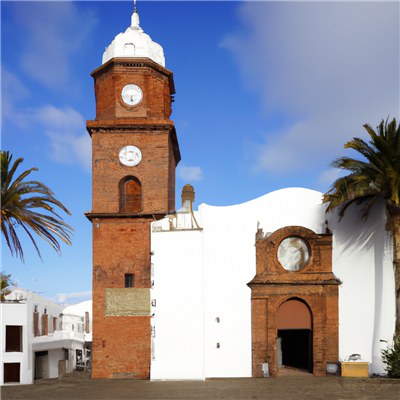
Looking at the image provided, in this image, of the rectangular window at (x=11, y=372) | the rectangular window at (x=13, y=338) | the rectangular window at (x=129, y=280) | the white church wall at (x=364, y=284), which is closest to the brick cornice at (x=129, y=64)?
the rectangular window at (x=129, y=280)

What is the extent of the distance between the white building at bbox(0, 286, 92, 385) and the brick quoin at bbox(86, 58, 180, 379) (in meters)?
4.81

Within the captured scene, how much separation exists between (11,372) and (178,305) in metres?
9.13

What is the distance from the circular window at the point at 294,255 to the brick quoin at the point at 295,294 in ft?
0.66

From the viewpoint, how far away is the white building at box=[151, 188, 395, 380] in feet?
63.1

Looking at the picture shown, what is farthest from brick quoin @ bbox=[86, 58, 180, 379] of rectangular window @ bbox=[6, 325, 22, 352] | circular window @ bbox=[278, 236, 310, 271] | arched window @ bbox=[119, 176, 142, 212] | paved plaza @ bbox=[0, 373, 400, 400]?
circular window @ bbox=[278, 236, 310, 271]

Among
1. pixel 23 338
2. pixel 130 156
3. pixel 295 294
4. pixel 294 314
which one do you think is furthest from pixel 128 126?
pixel 23 338

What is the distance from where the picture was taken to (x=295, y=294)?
64.1 ft

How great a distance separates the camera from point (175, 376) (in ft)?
62.5

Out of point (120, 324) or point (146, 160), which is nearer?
point (120, 324)

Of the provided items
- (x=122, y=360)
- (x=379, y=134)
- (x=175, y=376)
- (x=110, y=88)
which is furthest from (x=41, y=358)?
(x=379, y=134)

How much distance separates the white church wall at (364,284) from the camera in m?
19.2

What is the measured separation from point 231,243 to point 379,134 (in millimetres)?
7054

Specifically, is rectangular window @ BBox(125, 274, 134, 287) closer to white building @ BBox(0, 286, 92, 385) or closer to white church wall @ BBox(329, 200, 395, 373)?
white building @ BBox(0, 286, 92, 385)

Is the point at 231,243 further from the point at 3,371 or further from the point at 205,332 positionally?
the point at 3,371
